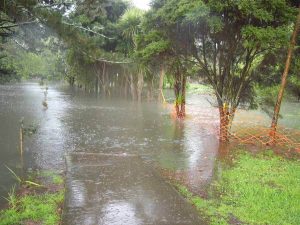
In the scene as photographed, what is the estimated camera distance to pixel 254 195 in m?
7.33

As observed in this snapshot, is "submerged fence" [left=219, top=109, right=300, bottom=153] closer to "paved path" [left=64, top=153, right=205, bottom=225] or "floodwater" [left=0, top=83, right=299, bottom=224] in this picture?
"floodwater" [left=0, top=83, right=299, bottom=224]

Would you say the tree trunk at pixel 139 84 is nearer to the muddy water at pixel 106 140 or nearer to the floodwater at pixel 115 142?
the floodwater at pixel 115 142

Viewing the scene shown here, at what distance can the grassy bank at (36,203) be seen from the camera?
19.7 feet

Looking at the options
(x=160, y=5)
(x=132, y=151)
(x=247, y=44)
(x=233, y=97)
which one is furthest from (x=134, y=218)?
(x=160, y=5)

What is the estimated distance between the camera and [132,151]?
1169 cm

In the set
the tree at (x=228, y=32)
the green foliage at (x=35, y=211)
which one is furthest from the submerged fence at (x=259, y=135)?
the green foliage at (x=35, y=211)

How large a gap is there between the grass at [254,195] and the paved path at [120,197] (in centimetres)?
49

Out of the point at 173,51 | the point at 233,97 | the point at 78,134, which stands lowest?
the point at 78,134

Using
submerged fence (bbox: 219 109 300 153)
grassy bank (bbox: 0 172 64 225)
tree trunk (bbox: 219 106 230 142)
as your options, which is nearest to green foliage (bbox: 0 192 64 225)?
grassy bank (bbox: 0 172 64 225)

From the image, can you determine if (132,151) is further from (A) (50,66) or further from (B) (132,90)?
(A) (50,66)

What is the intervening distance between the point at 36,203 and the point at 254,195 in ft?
13.3

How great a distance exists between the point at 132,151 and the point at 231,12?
524 centimetres

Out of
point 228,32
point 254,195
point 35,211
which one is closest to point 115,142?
point 228,32

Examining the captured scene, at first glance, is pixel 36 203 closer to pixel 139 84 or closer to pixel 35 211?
pixel 35 211
